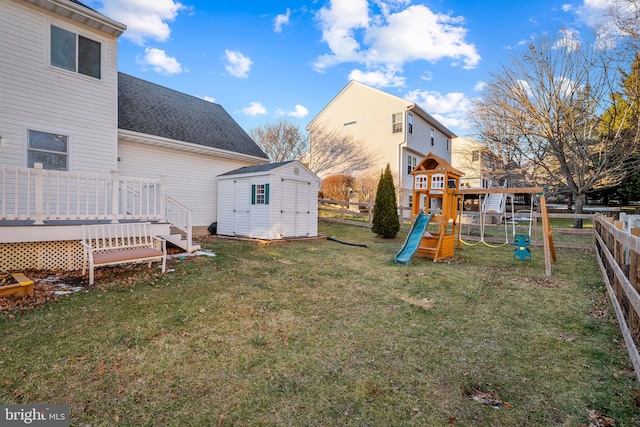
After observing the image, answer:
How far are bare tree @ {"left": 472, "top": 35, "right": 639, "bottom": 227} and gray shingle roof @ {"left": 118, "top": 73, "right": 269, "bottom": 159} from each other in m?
11.6

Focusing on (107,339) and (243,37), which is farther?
(243,37)

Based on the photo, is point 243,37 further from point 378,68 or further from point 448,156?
point 448,156

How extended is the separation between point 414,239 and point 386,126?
1338cm

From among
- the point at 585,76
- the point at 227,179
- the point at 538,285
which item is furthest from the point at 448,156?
the point at 538,285

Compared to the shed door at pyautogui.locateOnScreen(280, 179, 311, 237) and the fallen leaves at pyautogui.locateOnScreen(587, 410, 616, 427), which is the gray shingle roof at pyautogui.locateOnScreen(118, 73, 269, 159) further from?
the fallen leaves at pyautogui.locateOnScreen(587, 410, 616, 427)

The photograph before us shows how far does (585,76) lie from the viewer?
11.5 m

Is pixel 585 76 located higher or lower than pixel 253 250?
higher

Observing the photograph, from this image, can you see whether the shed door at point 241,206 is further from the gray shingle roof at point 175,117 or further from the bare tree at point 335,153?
the bare tree at point 335,153

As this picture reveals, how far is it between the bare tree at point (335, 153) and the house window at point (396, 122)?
96.1 inches

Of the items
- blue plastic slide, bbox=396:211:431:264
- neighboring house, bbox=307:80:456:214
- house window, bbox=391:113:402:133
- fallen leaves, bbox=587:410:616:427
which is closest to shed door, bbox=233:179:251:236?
blue plastic slide, bbox=396:211:431:264

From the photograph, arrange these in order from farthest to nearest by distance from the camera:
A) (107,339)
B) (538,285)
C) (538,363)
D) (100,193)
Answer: (100,193), (538,285), (107,339), (538,363)

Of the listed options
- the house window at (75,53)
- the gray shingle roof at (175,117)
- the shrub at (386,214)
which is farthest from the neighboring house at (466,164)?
the house window at (75,53)

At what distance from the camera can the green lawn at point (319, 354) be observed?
236cm

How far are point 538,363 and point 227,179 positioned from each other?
11014 mm
